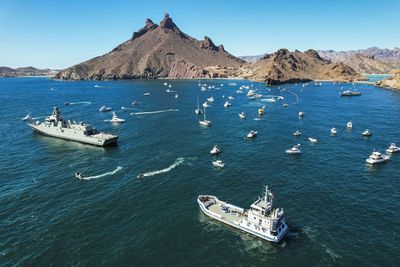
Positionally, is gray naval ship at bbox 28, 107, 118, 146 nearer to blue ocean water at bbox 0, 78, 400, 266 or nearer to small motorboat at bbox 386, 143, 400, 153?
blue ocean water at bbox 0, 78, 400, 266

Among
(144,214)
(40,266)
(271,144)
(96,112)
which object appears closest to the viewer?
(40,266)

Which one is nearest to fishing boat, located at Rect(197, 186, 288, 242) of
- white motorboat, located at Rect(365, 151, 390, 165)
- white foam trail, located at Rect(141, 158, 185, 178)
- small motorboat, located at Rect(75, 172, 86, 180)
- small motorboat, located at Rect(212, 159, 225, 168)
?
white foam trail, located at Rect(141, 158, 185, 178)

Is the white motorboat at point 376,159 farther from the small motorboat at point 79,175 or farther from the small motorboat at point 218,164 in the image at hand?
the small motorboat at point 79,175

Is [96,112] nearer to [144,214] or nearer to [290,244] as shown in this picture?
[144,214]

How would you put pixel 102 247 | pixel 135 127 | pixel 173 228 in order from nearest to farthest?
pixel 102 247, pixel 173 228, pixel 135 127

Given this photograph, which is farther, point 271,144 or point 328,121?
point 328,121

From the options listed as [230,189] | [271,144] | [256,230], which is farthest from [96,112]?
[256,230]

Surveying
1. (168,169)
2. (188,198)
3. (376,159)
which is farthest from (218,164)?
(376,159)
